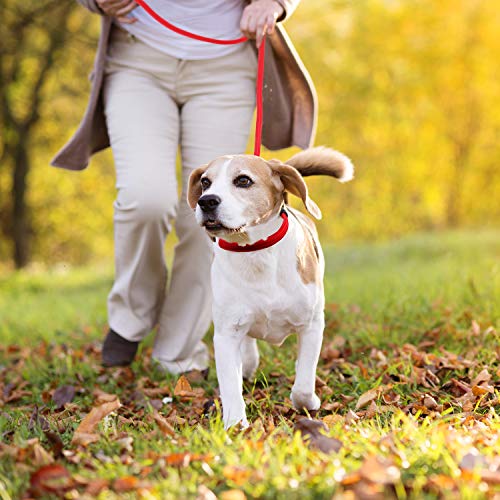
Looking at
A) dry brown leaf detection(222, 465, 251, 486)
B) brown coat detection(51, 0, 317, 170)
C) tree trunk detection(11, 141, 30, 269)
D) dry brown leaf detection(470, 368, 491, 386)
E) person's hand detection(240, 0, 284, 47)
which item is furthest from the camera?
tree trunk detection(11, 141, 30, 269)

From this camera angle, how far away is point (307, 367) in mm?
3299

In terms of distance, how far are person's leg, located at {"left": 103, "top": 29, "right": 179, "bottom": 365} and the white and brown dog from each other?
2.27ft

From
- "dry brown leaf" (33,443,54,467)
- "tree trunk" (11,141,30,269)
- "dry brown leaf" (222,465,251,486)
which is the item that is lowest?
"tree trunk" (11,141,30,269)

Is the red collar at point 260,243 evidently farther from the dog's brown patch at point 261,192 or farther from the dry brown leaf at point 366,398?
the dry brown leaf at point 366,398

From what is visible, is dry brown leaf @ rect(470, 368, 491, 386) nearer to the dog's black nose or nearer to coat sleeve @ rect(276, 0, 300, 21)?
the dog's black nose

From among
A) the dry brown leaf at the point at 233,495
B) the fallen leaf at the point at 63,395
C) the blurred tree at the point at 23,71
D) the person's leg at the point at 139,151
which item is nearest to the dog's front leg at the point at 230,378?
the dry brown leaf at the point at 233,495

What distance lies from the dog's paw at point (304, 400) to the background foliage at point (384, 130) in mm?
12549

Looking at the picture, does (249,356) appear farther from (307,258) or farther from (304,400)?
(307,258)

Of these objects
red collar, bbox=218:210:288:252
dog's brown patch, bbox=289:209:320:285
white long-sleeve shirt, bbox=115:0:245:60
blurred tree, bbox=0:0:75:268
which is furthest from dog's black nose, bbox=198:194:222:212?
blurred tree, bbox=0:0:75:268

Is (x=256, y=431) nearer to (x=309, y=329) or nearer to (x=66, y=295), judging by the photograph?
(x=309, y=329)

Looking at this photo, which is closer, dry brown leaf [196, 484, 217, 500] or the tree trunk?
dry brown leaf [196, 484, 217, 500]

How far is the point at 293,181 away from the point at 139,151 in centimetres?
112

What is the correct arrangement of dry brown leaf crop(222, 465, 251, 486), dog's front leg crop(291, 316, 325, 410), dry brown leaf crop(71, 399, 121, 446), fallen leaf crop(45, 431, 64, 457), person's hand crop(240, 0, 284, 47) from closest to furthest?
dry brown leaf crop(222, 465, 251, 486) → fallen leaf crop(45, 431, 64, 457) → dry brown leaf crop(71, 399, 121, 446) → dog's front leg crop(291, 316, 325, 410) → person's hand crop(240, 0, 284, 47)

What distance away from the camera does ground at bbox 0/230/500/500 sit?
217 cm
